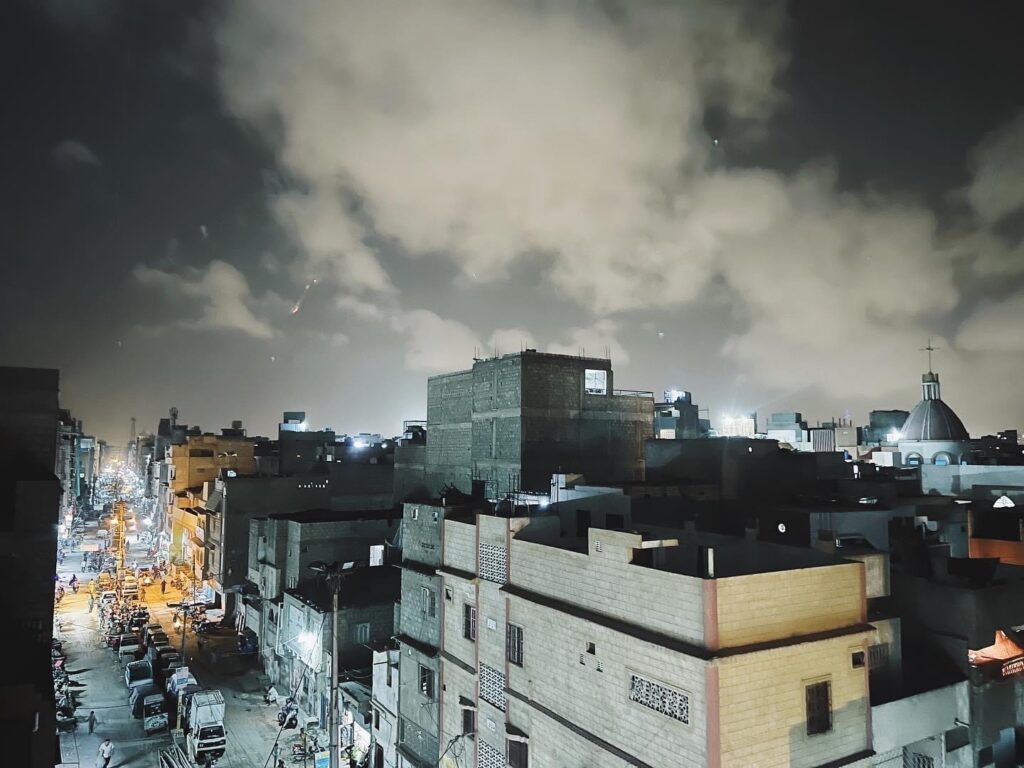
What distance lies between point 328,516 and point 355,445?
128 ft

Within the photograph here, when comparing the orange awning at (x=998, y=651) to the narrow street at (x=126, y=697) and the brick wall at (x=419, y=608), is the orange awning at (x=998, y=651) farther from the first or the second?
the narrow street at (x=126, y=697)

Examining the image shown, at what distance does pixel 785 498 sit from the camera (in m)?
44.6

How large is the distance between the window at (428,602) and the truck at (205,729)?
517 inches

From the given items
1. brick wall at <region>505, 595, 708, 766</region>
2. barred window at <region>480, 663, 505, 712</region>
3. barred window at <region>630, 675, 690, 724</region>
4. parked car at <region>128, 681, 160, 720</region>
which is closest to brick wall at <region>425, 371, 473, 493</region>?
parked car at <region>128, 681, 160, 720</region>

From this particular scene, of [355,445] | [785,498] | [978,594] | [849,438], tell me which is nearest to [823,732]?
[978,594]

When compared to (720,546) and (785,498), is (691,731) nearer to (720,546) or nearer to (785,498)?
(720,546)

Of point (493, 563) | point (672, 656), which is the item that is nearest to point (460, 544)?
point (493, 563)

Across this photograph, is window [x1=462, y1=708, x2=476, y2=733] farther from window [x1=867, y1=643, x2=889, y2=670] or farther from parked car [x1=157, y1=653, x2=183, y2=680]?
parked car [x1=157, y1=653, x2=183, y2=680]

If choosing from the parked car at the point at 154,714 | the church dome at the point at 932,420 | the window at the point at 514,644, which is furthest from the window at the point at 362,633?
the church dome at the point at 932,420

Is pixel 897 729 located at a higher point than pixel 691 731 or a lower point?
lower

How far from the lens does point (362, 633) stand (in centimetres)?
4097

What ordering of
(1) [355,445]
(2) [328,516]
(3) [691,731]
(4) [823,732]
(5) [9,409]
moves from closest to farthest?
(3) [691,731]
(4) [823,732]
(5) [9,409]
(2) [328,516]
(1) [355,445]

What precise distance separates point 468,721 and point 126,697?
28.1m

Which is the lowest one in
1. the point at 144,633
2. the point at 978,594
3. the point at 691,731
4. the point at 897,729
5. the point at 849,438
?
the point at 144,633
